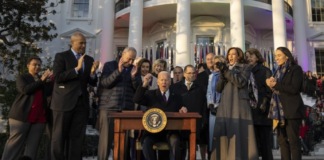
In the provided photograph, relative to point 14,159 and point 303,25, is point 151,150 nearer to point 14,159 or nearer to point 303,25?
point 14,159

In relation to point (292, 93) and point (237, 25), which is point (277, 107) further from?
point (237, 25)

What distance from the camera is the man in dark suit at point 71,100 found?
4.00 m

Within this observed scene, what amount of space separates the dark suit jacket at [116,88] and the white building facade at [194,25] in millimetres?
9548

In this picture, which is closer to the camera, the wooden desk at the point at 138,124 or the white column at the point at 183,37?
the wooden desk at the point at 138,124

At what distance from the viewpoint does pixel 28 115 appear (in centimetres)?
459

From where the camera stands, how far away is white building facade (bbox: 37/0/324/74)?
15266 mm

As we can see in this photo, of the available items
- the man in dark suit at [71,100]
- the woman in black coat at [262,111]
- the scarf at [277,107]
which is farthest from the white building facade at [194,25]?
the man in dark suit at [71,100]

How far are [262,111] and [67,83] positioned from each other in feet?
10.3

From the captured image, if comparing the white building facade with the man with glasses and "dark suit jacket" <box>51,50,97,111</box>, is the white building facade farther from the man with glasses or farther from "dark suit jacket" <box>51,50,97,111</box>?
"dark suit jacket" <box>51,50,97,111</box>

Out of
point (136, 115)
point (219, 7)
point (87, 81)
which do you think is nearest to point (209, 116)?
point (136, 115)

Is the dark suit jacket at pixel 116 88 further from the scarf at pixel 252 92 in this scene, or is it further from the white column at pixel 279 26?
the white column at pixel 279 26

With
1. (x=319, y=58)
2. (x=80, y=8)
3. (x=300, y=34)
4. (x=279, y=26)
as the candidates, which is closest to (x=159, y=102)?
(x=279, y=26)

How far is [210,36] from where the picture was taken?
1823 cm

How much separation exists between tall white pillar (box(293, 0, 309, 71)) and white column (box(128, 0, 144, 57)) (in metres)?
10.7
